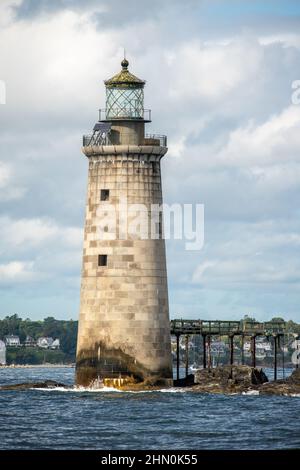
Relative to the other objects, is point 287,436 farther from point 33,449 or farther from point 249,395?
point 249,395

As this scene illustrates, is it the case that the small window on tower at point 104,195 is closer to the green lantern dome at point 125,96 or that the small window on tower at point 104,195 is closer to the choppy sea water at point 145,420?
the green lantern dome at point 125,96

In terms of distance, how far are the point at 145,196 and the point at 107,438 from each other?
847 inches

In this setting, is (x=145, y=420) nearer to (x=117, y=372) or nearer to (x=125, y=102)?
(x=117, y=372)

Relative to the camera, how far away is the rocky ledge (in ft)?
266

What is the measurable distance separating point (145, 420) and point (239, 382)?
1781 centimetres

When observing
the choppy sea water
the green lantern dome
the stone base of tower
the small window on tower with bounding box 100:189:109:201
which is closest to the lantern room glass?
the green lantern dome

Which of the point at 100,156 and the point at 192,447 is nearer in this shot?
the point at 192,447

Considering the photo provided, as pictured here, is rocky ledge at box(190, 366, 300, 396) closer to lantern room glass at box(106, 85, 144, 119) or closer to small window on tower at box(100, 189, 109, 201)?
small window on tower at box(100, 189, 109, 201)

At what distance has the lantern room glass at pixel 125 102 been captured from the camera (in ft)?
262

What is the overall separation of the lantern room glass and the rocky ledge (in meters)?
15.1

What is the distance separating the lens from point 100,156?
78.8m

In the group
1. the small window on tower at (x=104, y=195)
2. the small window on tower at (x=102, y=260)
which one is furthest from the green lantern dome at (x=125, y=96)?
the small window on tower at (x=102, y=260)
